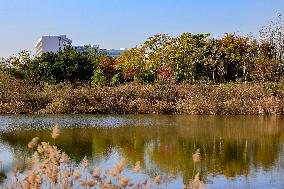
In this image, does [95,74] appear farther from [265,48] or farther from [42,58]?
[265,48]

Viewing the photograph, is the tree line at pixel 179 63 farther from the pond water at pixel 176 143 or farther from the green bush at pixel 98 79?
the pond water at pixel 176 143

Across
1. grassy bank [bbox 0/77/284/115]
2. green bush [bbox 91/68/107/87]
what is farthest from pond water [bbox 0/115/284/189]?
green bush [bbox 91/68/107/87]

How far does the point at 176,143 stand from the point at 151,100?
14.8 m

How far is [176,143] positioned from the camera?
1811cm

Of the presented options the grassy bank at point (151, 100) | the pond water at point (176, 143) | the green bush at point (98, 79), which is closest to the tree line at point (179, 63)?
the green bush at point (98, 79)

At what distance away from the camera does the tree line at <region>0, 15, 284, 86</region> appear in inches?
1710

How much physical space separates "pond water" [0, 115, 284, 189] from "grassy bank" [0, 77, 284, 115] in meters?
2.24

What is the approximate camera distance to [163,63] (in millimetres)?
49344

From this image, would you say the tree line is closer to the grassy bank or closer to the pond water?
the grassy bank

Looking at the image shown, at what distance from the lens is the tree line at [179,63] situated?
43438 millimetres

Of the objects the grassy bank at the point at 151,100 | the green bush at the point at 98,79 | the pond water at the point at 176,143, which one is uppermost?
the green bush at the point at 98,79

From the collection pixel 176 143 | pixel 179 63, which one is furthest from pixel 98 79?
pixel 176 143

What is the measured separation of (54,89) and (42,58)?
30.9 feet

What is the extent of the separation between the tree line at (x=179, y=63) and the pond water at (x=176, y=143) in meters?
16.0
